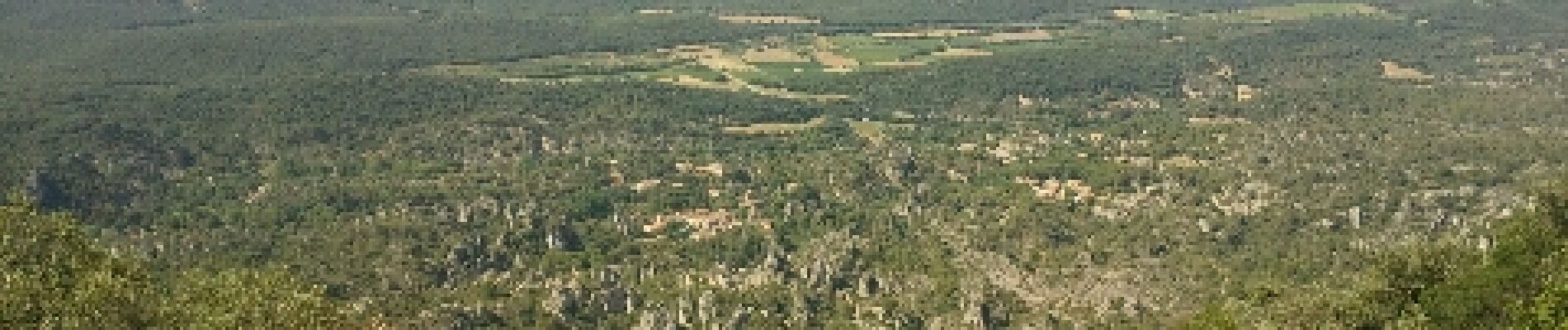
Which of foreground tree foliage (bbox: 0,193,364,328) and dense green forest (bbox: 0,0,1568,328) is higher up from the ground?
foreground tree foliage (bbox: 0,193,364,328)

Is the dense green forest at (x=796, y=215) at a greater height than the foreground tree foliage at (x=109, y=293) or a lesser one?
lesser

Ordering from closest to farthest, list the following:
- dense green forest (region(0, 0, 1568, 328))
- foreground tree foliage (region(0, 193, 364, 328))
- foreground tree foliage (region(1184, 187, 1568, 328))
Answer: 1. foreground tree foliage (region(0, 193, 364, 328))
2. foreground tree foliage (region(1184, 187, 1568, 328))
3. dense green forest (region(0, 0, 1568, 328))

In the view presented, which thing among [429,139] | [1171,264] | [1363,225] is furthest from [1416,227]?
[429,139]

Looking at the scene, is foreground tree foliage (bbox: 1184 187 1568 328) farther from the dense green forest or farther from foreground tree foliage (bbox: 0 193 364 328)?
foreground tree foliage (bbox: 0 193 364 328)

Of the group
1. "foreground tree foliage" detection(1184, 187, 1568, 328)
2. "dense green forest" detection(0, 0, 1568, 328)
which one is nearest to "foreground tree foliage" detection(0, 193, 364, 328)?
"dense green forest" detection(0, 0, 1568, 328)

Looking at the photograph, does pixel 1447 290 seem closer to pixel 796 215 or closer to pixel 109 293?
pixel 109 293

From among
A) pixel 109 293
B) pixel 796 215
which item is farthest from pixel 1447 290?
pixel 796 215

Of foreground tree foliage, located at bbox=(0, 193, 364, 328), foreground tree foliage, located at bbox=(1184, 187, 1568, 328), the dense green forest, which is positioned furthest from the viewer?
the dense green forest

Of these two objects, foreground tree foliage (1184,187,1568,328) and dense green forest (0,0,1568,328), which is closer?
foreground tree foliage (1184,187,1568,328)

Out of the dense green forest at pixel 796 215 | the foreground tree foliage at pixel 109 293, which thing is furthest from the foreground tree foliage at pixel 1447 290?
the foreground tree foliage at pixel 109 293

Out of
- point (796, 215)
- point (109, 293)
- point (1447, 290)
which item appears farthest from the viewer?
point (796, 215)

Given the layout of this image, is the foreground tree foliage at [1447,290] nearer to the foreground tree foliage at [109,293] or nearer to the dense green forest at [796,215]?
the dense green forest at [796,215]
